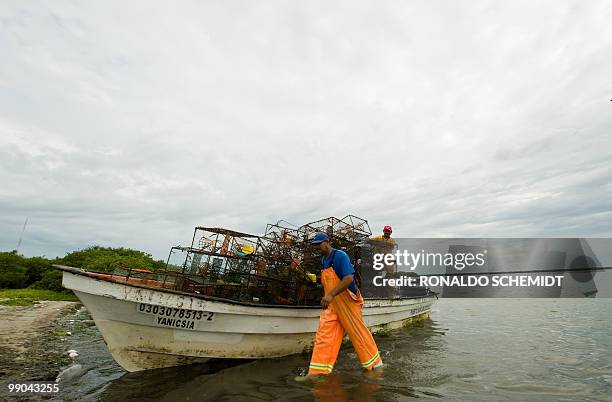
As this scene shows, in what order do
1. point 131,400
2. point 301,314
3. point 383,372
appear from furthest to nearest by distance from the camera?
point 301,314, point 383,372, point 131,400

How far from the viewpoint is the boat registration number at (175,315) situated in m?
5.68

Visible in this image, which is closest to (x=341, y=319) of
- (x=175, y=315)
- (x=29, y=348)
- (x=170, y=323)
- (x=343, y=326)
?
(x=343, y=326)

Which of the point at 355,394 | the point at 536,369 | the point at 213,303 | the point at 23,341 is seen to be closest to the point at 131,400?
the point at 213,303

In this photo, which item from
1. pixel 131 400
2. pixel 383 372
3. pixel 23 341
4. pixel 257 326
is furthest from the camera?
pixel 23 341

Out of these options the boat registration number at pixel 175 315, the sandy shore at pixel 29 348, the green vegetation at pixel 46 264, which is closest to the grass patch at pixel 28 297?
the green vegetation at pixel 46 264

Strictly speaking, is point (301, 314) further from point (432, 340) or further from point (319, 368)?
point (432, 340)

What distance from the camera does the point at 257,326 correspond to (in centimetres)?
653

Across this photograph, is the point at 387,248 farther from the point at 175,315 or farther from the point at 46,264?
the point at 46,264

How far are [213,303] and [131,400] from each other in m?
1.84

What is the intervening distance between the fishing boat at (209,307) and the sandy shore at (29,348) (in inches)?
50.4

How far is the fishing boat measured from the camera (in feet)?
18.5

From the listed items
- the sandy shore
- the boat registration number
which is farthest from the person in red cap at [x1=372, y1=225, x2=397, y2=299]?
the sandy shore

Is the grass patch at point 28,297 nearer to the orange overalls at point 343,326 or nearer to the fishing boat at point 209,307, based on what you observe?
the fishing boat at point 209,307

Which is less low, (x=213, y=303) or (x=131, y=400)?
(x=213, y=303)
